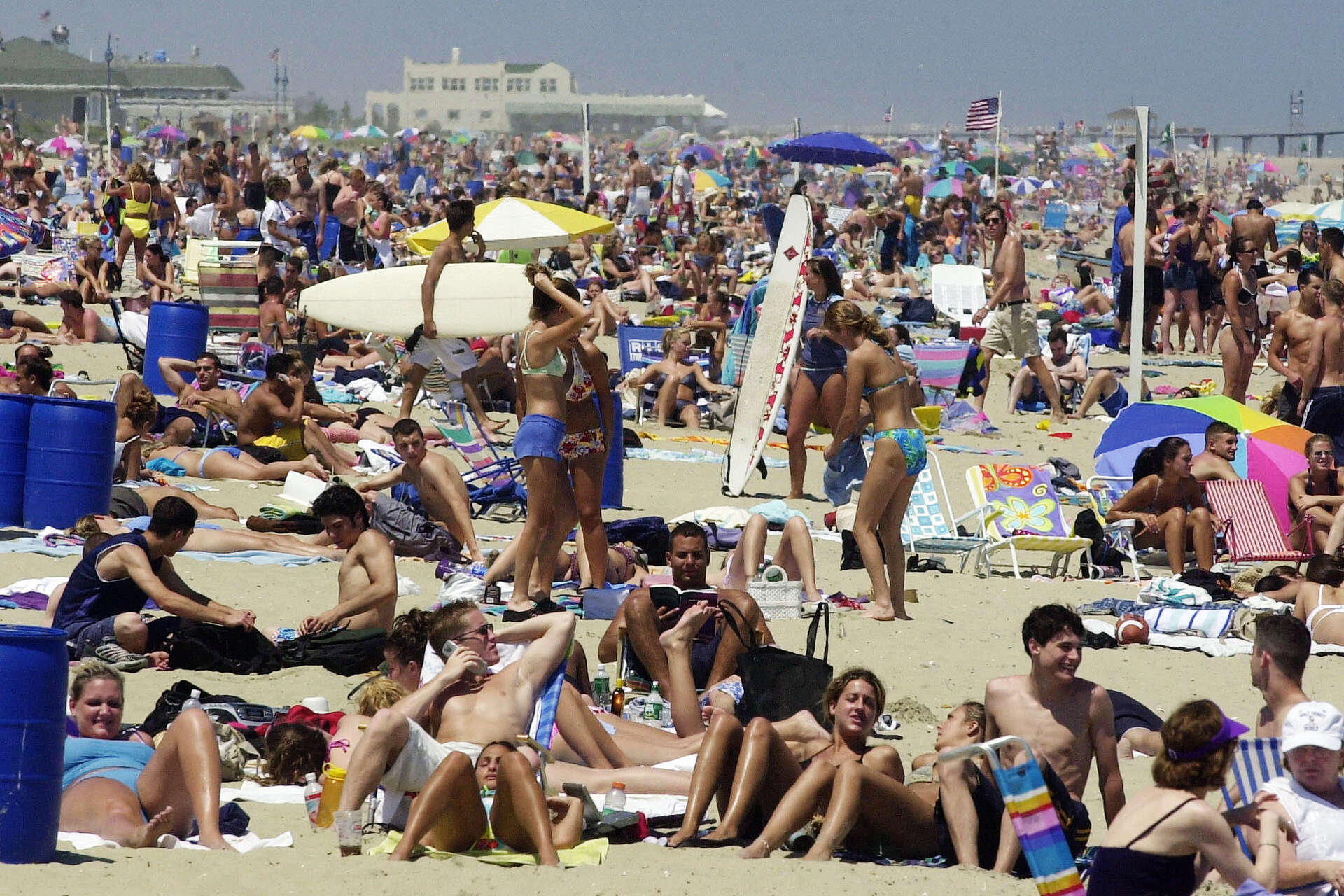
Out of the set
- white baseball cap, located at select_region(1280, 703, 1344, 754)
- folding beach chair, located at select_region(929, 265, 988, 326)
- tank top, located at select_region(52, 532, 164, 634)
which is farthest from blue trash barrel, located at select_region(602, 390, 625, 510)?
folding beach chair, located at select_region(929, 265, 988, 326)

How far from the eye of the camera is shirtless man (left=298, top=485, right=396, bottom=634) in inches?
241

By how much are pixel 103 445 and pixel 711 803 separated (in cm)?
386

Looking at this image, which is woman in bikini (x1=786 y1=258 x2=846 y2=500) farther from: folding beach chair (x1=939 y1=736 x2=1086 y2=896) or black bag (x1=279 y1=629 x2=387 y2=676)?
folding beach chair (x1=939 y1=736 x2=1086 y2=896)

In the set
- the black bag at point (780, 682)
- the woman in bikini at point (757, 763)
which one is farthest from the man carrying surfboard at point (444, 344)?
the woman in bikini at point (757, 763)

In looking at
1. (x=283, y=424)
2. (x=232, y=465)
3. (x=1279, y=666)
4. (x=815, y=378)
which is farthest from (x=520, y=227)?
(x=1279, y=666)

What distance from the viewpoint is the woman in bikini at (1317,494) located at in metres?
8.02

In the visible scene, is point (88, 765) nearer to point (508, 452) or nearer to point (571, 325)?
point (571, 325)

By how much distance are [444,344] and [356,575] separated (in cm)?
439

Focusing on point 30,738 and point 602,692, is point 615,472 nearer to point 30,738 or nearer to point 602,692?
point 602,692

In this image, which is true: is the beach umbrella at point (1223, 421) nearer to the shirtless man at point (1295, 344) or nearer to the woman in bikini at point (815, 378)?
the shirtless man at point (1295, 344)

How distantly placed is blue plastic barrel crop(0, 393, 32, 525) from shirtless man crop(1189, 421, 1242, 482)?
5.57 m

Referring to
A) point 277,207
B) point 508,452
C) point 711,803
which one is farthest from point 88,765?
point 277,207

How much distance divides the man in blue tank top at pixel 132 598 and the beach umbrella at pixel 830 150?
1865 cm

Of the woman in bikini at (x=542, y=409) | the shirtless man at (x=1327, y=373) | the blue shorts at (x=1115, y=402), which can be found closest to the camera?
the woman in bikini at (x=542, y=409)
